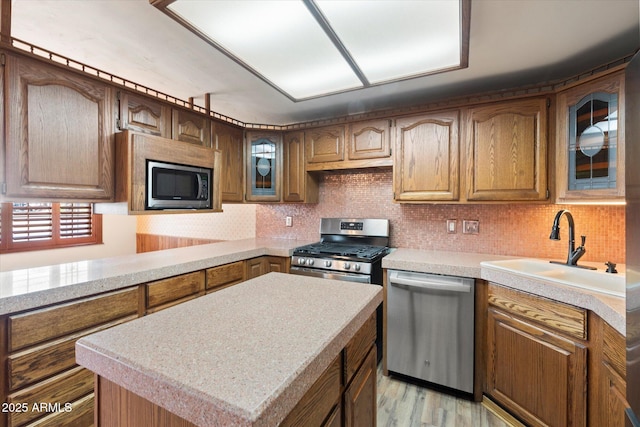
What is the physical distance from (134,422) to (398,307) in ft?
5.84

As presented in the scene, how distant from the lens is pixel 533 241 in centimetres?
219

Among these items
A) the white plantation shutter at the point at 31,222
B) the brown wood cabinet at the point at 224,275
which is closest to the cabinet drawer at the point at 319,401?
the brown wood cabinet at the point at 224,275

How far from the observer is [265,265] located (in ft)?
8.86

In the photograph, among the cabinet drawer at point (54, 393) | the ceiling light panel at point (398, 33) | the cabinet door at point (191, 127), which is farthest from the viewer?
the cabinet door at point (191, 127)

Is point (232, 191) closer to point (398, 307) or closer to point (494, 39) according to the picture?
point (398, 307)

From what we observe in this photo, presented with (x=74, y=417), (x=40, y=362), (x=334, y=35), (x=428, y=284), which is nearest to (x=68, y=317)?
(x=40, y=362)

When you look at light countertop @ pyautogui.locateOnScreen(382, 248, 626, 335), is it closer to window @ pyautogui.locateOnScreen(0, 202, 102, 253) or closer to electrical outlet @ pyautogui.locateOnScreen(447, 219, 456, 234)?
electrical outlet @ pyautogui.locateOnScreen(447, 219, 456, 234)

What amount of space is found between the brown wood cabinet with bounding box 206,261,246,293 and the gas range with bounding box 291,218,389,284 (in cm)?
47

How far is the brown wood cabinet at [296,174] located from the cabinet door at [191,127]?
77 centimetres

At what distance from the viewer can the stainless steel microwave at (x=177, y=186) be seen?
2018mm

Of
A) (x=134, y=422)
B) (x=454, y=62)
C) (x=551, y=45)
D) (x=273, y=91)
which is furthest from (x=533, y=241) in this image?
(x=134, y=422)

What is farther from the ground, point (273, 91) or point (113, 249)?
point (273, 91)

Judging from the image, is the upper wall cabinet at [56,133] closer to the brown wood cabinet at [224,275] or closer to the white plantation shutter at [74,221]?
the brown wood cabinet at [224,275]

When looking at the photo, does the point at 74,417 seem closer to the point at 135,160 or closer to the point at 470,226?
the point at 135,160
